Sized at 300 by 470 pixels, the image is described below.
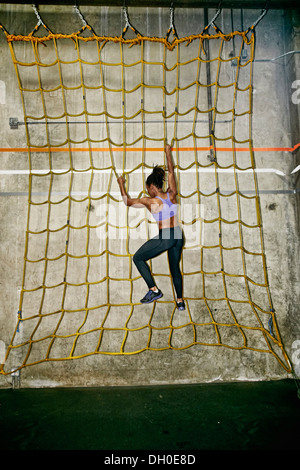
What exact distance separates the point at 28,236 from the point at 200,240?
240cm

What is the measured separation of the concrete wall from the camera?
4.12 m

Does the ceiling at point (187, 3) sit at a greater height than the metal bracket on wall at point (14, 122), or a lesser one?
greater

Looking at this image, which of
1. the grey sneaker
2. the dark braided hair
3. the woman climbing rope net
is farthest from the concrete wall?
the dark braided hair

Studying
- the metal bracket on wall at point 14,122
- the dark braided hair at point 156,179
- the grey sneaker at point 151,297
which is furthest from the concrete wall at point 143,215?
the dark braided hair at point 156,179

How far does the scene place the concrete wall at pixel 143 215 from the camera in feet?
13.5

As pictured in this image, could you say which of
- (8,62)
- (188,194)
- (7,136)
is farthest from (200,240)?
(8,62)

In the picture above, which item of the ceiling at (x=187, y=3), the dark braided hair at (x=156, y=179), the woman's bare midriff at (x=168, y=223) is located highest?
the ceiling at (x=187, y=3)

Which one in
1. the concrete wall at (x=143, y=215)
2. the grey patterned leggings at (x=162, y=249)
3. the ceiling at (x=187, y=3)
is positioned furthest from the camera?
the ceiling at (x=187, y=3)

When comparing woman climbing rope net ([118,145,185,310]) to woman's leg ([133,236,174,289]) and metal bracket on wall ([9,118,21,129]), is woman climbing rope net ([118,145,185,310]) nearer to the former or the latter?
woman's leg ([133,236,174,289])

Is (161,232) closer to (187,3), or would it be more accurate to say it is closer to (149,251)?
(149,251)

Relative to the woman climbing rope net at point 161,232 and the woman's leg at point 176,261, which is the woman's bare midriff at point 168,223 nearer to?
the woman climbing rope net at point 161,232

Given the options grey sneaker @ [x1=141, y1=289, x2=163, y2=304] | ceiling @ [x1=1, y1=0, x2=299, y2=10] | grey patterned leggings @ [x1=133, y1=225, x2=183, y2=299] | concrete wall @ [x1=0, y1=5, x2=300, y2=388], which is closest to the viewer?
grey patterned leggings @ [x1=133, y1=225, x2=183, y2=299]

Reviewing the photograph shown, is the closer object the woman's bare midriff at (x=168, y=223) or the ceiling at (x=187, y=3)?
the woman's bare midriff at (x=168, y=223)
